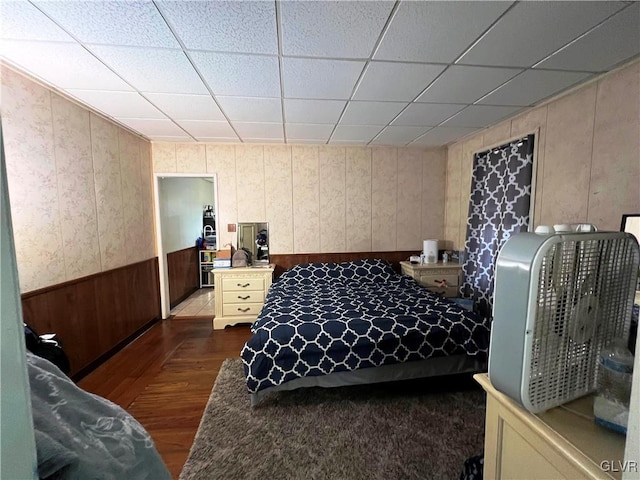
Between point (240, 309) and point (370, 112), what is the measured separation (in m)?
2.80

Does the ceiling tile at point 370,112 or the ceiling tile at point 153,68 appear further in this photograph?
the ceiling tile at point 370,112

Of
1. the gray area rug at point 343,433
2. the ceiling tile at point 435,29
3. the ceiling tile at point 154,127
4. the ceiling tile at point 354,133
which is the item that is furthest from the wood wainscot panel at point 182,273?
the ceiling tile at point 435,29

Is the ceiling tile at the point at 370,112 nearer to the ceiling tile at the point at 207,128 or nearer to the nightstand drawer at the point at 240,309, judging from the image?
the ceiling tile at the point at 207,128

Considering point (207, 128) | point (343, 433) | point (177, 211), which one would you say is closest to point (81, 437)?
point (343, 433)

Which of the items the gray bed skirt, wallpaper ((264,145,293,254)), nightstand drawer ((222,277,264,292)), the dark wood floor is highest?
wallpaper ((264,145,293,254))

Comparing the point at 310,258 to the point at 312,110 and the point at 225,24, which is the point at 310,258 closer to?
the point at 312,110

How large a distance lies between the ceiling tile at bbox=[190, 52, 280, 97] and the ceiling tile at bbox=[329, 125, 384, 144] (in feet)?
3.57

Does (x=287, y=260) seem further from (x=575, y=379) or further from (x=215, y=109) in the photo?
(x=575, y=379)

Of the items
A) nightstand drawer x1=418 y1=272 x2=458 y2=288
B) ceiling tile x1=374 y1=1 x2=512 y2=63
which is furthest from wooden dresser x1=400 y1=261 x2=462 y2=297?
ceiling tile x1=374 y1=1 x2=512 y2=63

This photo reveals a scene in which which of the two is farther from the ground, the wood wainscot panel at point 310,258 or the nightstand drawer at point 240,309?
the wood wainscot panel at point 310,258

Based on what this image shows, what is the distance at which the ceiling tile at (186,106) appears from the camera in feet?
7.45

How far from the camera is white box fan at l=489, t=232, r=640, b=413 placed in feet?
2.15

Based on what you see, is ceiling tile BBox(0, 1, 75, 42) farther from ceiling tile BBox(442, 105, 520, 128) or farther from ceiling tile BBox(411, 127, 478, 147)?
ceiling tile BBox(411, 127, 478, 147)

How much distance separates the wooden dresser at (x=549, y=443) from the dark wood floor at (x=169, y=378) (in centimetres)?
163
